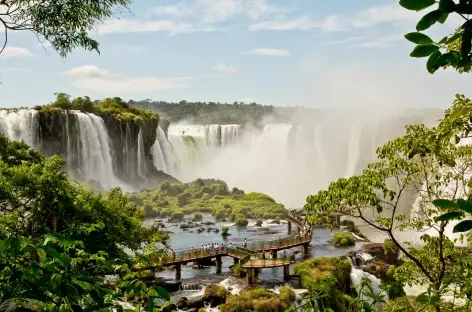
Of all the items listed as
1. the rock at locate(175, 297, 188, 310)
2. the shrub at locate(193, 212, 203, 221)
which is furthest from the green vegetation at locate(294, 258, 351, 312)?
the shrub at locate(193, 212, 203, 221)

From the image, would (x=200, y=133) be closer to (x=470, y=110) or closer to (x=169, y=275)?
(x=169, y=275)

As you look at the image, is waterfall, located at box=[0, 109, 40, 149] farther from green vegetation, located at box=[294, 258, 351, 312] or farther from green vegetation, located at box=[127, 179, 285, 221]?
green vegetation, located at box=[294, 258, 351, 312]

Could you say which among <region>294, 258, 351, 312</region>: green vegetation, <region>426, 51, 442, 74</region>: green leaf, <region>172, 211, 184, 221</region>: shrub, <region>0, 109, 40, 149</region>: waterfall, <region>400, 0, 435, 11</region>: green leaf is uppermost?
<region>400, 0, 435, 11</region>: green leaf

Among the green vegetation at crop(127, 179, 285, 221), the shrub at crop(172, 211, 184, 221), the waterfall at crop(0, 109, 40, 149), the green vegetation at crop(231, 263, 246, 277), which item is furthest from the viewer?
the green vegetation at crop(127, 179, 285, 221)

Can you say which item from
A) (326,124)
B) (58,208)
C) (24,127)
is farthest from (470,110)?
(326,124)

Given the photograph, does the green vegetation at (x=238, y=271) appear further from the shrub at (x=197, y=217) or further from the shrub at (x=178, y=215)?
the shrub at (x=178, y=215)

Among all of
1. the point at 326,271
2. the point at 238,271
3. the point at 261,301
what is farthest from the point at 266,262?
the point at 261,301
